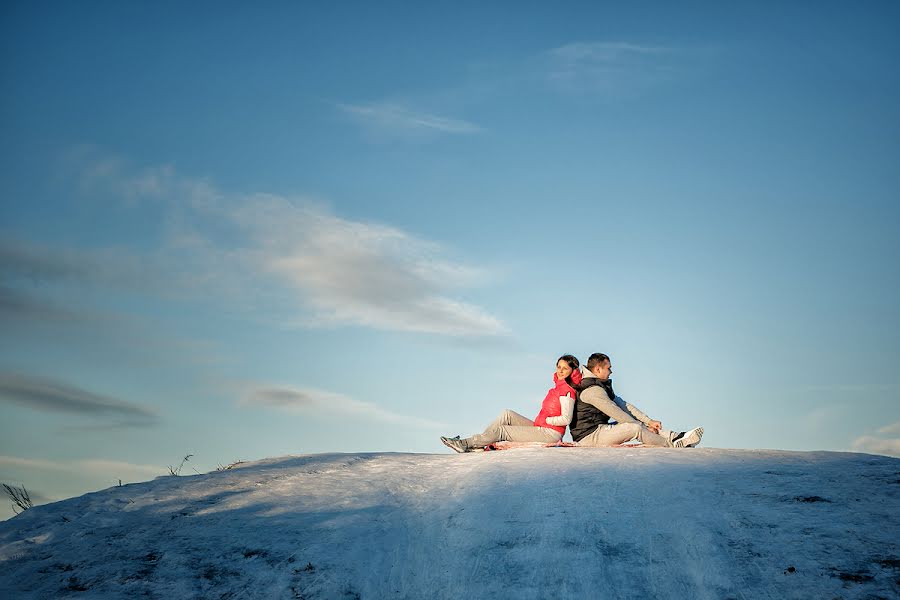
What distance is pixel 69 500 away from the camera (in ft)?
22.9

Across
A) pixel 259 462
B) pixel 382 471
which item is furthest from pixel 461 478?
pixel 259 462

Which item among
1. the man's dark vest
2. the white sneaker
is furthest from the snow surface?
the man's dark vest

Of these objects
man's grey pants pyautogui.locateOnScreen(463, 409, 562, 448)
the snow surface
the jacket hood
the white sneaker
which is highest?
the jacket hood

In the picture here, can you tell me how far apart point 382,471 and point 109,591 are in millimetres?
3057

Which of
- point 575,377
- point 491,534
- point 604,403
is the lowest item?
point 491,534

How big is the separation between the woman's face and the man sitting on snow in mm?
216

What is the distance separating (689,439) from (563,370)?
2.07 meters

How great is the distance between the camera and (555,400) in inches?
410

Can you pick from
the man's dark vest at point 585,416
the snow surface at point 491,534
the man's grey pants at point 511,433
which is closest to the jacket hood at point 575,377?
the man's dark vest at point 585,416

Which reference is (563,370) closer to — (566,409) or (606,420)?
(566,409)

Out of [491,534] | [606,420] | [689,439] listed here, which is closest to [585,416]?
[606,420]

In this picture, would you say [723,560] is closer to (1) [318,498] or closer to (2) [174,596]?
(1) [318,498]

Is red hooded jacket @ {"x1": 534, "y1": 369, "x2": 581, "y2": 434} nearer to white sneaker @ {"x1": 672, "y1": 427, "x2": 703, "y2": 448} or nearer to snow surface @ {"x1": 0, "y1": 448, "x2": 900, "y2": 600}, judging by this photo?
white sneaker @ {"x1": 672, "y1": 427, "x2": 703, "y2": 448}

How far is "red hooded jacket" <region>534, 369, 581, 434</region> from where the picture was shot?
33.7 ft
